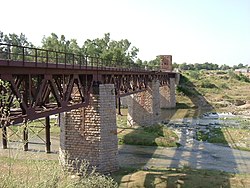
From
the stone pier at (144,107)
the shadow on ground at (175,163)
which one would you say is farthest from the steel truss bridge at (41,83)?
the stone pier at (144,107)

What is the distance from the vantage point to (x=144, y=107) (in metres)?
45.0

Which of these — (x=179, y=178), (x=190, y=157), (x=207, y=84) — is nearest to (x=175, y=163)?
(x=190, y=157)

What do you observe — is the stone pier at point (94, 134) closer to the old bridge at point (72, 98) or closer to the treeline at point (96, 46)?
the old bridge at point (72, 98)

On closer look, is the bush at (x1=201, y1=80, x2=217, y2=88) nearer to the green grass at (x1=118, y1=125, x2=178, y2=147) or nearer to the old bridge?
the green grass at (x1=118, y1=125, x2=178, y2=147)

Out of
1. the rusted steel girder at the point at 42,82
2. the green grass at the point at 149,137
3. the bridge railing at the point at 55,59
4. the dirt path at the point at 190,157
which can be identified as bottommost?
the dirt path at the point at 190,157

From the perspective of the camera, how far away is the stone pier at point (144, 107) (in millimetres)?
43688

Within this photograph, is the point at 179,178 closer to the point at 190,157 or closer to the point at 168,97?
the point at 190,157

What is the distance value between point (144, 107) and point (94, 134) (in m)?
22.7

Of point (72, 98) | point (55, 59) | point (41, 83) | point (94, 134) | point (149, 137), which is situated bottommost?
point (149, 137)

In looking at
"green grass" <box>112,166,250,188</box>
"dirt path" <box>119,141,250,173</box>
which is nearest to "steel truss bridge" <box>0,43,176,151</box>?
"green grass" <box>112,166,250,188</box>

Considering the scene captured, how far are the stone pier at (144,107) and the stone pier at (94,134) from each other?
64.4ft

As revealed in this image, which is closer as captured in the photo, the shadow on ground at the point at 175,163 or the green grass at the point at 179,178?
the green grass at the point at 179,178

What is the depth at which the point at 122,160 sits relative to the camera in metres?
26.4

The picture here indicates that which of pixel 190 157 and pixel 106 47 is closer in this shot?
pixel 190 157
